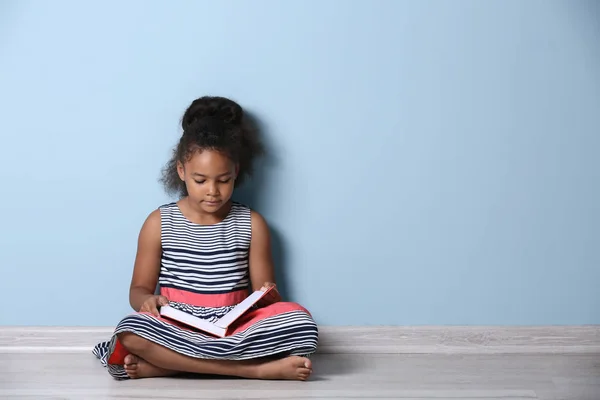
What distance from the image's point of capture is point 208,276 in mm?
1753

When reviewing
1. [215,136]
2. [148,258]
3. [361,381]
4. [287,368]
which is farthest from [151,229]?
[361,381]

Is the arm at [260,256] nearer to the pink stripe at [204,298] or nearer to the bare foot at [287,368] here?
the pink stripe at [204,298]

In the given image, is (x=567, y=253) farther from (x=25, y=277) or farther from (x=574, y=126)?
(x=25, y=277)

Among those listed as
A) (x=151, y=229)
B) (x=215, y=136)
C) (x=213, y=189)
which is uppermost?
(x=215, y=136)

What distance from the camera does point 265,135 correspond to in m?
1.81

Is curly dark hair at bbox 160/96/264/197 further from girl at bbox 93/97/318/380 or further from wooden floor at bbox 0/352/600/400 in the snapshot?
wooden floor at bbox 0/352/600/400

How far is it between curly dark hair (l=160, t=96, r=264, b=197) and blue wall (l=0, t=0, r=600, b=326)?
39 mm

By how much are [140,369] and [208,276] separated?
0.26 metres

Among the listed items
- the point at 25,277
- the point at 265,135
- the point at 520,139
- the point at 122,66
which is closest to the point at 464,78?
the point at 520,139

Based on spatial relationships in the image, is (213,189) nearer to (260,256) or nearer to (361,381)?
(260,256)

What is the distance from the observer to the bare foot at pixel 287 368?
5.28ft

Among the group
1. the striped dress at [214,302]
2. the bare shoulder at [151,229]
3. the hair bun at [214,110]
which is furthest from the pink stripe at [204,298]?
the hair bun at [214,110]

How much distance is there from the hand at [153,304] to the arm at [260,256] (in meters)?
0.22

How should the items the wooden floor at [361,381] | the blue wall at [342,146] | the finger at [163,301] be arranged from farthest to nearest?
the blue wall at [342,146]
the finger at [163,301]
the wooden floor at [361,381]
